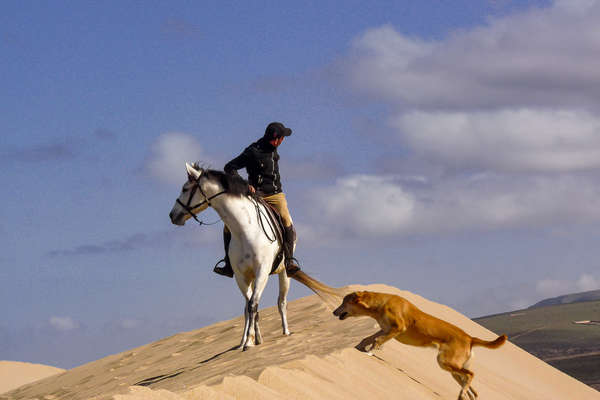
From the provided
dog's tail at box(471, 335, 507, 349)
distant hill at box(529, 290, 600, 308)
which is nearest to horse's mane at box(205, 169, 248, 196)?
dog's tail at box(471, 335, 507, 349)

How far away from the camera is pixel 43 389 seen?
55.4ft

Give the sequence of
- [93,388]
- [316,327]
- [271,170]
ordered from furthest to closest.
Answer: [93,388] → [316,327] → [271,170]

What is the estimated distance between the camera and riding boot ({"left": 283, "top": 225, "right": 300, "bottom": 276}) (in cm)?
1176

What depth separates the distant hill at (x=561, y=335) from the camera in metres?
35.9

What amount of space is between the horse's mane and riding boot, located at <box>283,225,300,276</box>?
0.93m

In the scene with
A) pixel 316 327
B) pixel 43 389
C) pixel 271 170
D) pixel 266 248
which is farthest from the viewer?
pixel 43 389

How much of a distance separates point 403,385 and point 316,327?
3654mm

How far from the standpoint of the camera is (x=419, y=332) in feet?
30.5

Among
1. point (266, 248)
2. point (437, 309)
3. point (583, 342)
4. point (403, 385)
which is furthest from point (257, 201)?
point (583, 342)

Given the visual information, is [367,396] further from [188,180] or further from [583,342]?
[583,342]

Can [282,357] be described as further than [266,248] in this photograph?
No

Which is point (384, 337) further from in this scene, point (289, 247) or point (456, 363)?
point (289, 247)

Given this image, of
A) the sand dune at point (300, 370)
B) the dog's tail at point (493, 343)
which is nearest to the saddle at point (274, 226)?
the sand dune at point (300, 370)

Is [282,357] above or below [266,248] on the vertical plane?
below
